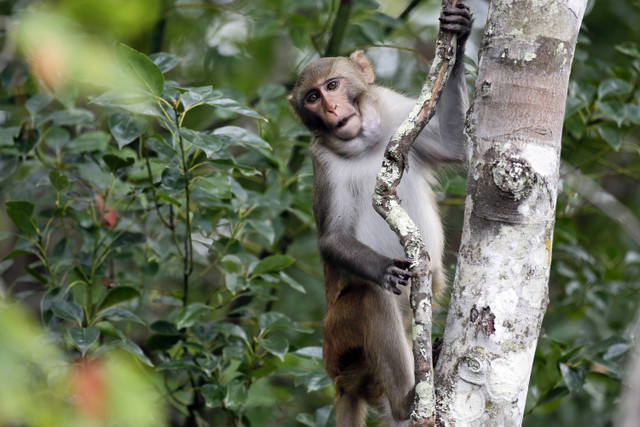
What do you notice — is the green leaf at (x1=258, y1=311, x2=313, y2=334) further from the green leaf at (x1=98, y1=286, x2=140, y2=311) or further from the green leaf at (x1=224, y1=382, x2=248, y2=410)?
the green leaf at (x1=98, y1=286, x2=140, y2=311)

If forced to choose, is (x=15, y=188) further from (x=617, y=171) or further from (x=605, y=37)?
(x=605, y=37)

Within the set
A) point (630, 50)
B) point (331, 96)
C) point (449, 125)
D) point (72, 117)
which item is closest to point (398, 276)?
point (449, 125)

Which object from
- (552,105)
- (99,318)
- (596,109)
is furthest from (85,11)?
(596,109)

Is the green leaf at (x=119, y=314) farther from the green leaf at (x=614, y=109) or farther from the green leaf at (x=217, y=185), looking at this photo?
the green leaf at (x=614, y=109)

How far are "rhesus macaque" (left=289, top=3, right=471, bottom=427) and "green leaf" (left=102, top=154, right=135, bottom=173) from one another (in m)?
1.18

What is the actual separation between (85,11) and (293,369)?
3.67m

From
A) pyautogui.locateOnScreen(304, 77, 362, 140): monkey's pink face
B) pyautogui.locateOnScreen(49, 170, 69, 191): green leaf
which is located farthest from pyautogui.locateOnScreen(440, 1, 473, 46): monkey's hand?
pyautogui.locateOnScreen(49, 170, 69, 191): green leaf

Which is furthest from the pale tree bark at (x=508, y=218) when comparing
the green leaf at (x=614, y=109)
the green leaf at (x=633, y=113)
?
the green leaf at (x=633, y=113)

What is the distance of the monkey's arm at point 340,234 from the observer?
14.3 ft

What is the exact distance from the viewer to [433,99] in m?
3.37

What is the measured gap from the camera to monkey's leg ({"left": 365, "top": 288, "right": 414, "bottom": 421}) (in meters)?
4.45

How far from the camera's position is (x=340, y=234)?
4.86 m

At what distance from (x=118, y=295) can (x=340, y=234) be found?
144 cm

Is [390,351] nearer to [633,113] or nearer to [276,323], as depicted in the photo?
[276,323]
